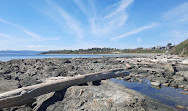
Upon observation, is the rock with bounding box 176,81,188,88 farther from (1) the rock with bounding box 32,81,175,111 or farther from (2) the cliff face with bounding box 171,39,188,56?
(2) the cliff face with bounding box 171,39,188,56

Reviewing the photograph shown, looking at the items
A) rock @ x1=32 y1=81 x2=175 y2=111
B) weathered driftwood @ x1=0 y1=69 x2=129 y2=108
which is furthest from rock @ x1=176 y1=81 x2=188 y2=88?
weathered driftwood @ x1=0 y1=69 x2=129 y2=108

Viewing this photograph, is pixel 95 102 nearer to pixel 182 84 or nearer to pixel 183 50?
pixel 182 84

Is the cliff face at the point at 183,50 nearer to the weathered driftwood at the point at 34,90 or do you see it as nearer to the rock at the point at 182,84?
the rock at the point at 182,84

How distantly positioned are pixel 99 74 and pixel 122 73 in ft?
8.85

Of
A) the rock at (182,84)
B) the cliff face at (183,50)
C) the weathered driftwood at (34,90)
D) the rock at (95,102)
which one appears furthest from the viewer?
the cliff face at (183,50)

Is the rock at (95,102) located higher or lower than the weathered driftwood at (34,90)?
lower

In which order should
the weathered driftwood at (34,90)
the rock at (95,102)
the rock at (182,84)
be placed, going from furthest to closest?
the rock at (182,84) < the rock at (95,102) < the weathered driftwood at (34,90)

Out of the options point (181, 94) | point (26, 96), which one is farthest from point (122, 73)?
point (26, 96)

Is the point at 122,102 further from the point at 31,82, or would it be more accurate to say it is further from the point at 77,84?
the point at 31,82

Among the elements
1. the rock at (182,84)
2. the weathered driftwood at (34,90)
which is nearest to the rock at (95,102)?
the weathered driftwood at (34,90)

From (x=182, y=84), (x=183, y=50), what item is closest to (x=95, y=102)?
(x=182, y=84)

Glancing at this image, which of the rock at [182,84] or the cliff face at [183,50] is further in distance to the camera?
the cliff face at [183,50]

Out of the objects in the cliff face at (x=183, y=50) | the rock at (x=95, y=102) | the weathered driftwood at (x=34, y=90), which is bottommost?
the rock at (x=95, y=102)

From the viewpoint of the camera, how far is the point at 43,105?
521 centimetres
